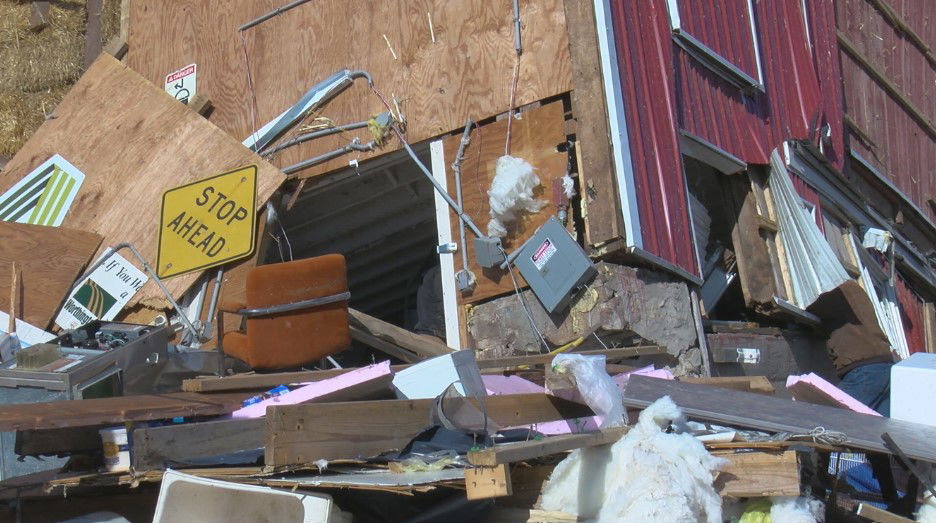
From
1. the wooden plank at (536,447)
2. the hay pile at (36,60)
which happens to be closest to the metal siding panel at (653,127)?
the wooden plank at (536,447)

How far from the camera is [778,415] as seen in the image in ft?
15.6

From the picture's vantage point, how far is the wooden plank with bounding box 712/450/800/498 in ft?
13.6

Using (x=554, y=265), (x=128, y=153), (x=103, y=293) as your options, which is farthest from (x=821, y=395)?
(x=128, y=153)

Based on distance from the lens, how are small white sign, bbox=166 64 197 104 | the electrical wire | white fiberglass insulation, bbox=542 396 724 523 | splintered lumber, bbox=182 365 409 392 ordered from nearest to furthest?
white fiberglass insulation, bbox=542 396 724 523
splintered lumber, bbox=182 365 409 392
the electrical wire
small white sign, bbox=166 64 197 104

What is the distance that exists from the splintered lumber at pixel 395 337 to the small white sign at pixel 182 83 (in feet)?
10.6

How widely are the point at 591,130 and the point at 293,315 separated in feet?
8.30

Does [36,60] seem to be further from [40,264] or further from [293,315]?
[293,315]

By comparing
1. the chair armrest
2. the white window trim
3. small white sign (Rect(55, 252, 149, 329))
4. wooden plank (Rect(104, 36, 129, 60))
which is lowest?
the chair armrest

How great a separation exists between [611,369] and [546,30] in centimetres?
276

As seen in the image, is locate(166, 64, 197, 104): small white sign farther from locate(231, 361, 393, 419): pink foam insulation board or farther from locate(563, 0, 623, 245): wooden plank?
locate(231, 361, 393, 419): pink foam insulation board

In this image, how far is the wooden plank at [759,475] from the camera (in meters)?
4.16

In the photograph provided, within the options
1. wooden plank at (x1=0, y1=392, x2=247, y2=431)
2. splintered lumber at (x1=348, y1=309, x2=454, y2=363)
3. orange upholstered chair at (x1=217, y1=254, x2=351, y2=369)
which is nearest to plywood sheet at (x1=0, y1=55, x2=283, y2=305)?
splintered lumber at (x1=348, y1=309, x2=454, y2=363)

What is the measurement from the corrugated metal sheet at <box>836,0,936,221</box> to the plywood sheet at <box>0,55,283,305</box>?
7495mm

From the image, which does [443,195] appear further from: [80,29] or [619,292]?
[80,29]
